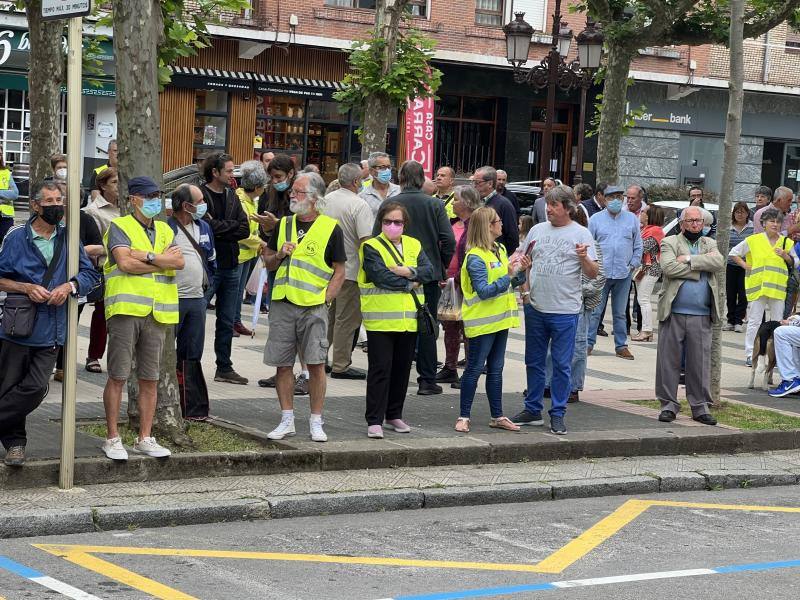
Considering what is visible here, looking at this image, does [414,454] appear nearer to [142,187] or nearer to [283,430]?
[283,430]

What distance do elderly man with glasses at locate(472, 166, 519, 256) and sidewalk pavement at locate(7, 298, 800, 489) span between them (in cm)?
140

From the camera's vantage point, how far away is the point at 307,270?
9469mm

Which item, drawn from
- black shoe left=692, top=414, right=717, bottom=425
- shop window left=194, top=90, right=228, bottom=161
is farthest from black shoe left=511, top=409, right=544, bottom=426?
shop window left=194, top=90, right=228, bottom=161

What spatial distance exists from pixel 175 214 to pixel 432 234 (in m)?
2.75

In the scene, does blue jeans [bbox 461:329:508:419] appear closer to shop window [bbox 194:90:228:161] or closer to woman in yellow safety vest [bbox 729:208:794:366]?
woman in yellow safety vest [bbox 729:208:794:366]

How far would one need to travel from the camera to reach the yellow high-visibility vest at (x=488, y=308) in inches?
400

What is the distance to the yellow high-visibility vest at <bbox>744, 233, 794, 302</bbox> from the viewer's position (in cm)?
1498

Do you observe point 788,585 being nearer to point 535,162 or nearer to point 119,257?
point 119,257

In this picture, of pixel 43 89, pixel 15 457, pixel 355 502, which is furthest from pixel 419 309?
pixel 43 89

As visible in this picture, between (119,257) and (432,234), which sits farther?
(432,234)

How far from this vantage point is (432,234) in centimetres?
1180

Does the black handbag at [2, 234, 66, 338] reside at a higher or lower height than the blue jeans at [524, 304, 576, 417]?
higher

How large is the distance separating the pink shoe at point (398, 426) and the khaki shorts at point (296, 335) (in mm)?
905

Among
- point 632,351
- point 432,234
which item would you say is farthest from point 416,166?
point 632,351
